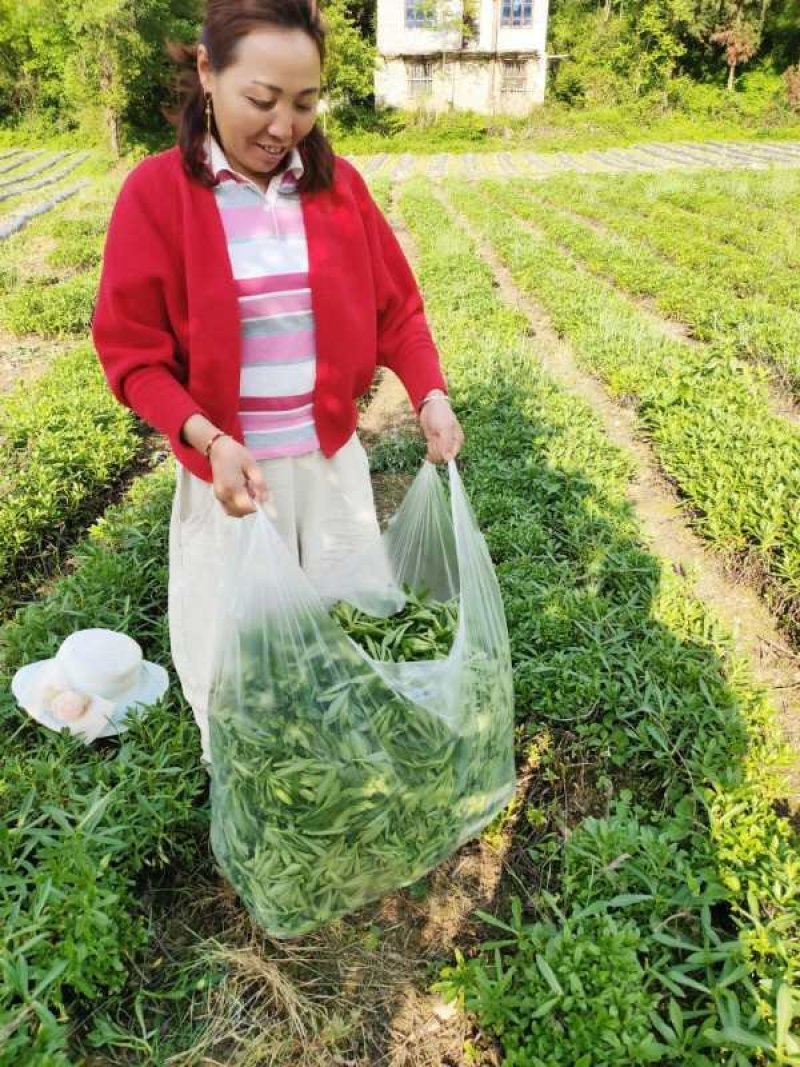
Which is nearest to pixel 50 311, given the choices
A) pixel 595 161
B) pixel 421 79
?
pixel 595 161

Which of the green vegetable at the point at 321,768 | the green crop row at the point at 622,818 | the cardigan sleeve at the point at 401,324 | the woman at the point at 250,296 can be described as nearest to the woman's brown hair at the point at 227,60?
the woman at the point at 250,296

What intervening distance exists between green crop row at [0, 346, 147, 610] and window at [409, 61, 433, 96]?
2957 centimetres

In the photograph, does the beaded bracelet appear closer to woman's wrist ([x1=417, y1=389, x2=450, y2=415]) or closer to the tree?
woman's wrist ([x1=417, y1=389, x2=450, y2=415])

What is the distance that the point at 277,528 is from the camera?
197 cm

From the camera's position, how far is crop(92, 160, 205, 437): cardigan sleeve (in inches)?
61.2

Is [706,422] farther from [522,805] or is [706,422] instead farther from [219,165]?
[219,165]

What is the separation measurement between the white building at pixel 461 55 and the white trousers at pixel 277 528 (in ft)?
106

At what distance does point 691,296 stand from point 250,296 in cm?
661

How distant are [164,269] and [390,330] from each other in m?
0.61

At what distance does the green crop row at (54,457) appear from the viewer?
143 inches

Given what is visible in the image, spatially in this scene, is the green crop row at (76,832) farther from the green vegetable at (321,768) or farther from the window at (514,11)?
the window at (514,11)

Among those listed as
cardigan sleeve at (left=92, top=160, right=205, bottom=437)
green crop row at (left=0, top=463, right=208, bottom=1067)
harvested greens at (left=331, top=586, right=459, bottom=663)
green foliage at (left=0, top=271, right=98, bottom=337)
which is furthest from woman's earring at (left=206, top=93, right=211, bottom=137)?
green foliage at (left=0, top=271, right=98, bottom=337)

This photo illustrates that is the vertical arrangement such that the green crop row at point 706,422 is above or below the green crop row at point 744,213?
above

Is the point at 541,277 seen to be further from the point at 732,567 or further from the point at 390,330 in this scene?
the point at 390,330
